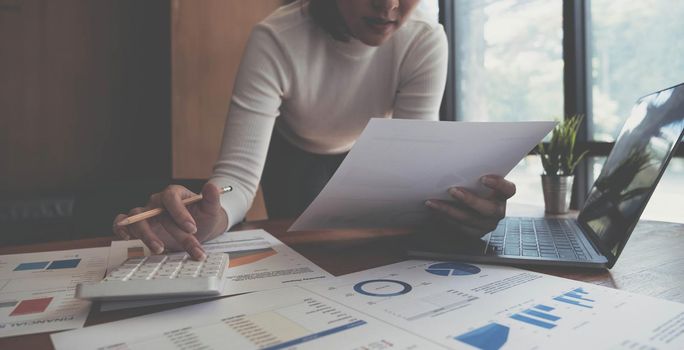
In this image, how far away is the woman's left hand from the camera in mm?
693

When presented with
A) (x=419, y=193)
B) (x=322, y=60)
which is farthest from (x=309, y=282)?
(x=322, y=60)

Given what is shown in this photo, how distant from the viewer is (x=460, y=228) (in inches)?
28.5

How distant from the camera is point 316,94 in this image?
46.7 inches

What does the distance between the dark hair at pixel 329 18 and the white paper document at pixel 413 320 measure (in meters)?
0.76

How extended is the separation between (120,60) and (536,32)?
91.7 inches

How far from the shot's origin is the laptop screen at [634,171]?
57cm

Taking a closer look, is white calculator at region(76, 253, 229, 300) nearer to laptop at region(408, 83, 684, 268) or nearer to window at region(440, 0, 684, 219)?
laptop at region(408, 83, 684, 268)

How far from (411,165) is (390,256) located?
13 cm

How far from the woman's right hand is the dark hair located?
1.88 ft

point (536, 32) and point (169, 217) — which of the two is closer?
point (169, 217)

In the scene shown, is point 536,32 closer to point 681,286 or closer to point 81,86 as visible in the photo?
point 681,286

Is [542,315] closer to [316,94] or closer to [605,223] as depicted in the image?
[605,223]

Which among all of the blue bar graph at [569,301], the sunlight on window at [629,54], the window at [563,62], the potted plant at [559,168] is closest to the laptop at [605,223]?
the blue bar graph at [569,301]

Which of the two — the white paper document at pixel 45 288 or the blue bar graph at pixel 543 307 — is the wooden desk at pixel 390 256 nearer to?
the white paper document at pixel 45 288
